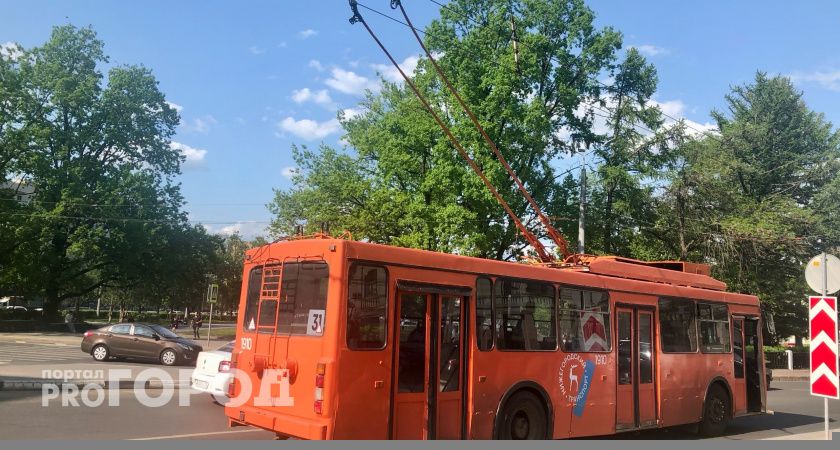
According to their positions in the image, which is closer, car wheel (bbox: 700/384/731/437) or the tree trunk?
car wheel (bbox: 700/384/731/437)

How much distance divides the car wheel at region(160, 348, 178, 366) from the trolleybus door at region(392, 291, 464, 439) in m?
16.3

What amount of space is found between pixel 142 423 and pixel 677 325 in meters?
9.63

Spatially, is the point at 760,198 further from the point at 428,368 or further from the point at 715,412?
the point at 428,368

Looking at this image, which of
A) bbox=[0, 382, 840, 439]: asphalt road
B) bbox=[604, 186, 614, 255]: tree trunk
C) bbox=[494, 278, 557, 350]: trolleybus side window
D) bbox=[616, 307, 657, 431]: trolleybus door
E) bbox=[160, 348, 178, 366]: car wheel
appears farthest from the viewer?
bbox=[604, 186, 614, 255]: tree trunk

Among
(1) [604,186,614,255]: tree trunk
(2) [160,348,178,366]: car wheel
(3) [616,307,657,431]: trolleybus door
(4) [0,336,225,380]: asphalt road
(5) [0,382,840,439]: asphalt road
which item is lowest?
(5) [0,382,840,439]: asphalt road

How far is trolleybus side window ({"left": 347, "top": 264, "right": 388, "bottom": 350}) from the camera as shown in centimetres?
703

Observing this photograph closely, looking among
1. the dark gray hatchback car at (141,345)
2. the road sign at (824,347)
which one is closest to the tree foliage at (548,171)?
the dark gray hatchback car at (141,345)

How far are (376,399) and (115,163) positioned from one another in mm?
44959

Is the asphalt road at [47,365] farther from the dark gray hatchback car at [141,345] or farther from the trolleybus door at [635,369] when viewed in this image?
the trolleybus door at [635,369]

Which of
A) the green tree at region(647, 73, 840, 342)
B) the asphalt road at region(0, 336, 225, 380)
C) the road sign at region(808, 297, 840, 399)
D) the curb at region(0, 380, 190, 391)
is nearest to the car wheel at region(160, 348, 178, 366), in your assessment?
the asphalt road at region(0, 336, 225, 380)

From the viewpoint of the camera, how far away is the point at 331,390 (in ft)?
22.0

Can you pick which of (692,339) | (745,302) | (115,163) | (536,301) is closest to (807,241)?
(745,302)

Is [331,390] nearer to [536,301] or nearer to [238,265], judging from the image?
[536,301]

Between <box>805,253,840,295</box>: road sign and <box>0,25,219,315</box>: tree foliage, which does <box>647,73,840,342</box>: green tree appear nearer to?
<box>805,253,840,295</box>: road sign
